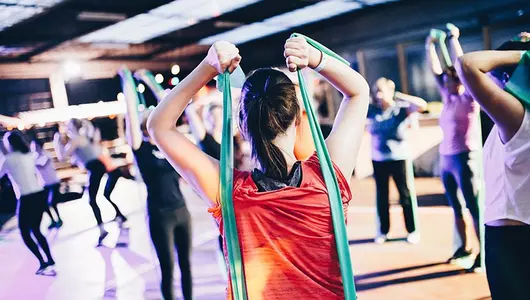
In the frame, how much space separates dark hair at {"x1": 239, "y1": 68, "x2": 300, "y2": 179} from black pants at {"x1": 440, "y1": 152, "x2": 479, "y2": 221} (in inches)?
92.0

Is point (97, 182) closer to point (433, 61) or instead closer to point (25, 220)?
point (25, 220)

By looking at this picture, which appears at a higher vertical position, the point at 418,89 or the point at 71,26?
the point at 71,26

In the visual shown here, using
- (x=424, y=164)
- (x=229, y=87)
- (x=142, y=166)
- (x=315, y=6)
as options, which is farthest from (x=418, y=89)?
(x=229, y=87)

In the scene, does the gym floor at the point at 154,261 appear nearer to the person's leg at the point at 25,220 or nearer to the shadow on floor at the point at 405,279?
the shadow on floor at the point at 405,279

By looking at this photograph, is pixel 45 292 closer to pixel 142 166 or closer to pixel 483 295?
pixel 142 166

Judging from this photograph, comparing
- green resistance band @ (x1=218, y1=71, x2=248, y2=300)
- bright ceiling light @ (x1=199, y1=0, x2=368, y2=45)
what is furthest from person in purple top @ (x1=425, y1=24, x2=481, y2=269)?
bright ceiling light @ (x1=199, y1=0, x2=368, y2=45)

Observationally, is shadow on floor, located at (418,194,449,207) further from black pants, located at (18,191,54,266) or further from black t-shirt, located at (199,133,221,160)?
black pants, located at (18,191,54,266)

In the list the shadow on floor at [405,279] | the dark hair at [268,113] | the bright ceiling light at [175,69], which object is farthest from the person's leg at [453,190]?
the bright ceiling light at [175,69]

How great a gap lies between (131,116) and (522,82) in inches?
81.3

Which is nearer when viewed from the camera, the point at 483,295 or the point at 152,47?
the point at 483,295

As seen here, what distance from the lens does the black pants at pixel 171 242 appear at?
2322mm

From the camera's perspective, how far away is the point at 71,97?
12.0 feet

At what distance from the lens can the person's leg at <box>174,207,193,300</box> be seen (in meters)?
2.37

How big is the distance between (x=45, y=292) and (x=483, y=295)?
323 cm
